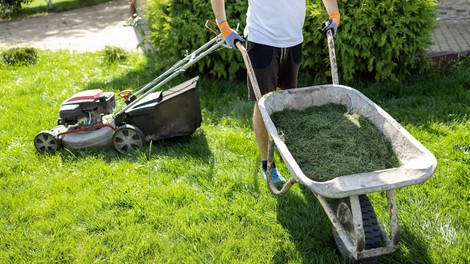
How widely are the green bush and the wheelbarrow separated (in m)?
2.09

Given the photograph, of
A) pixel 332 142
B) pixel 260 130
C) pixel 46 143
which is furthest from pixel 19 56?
pixel 332 142

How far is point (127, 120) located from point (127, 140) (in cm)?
18

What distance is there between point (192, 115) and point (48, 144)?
130cm

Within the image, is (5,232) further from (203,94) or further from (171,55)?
(171,55)

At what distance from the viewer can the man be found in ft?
10.4

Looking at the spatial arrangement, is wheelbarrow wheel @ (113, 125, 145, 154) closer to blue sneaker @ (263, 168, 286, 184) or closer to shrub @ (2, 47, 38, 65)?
blue sneaker @ (263, 168, 286, 184)

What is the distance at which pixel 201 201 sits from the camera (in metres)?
3.41

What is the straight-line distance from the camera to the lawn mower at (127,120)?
4.09 meters

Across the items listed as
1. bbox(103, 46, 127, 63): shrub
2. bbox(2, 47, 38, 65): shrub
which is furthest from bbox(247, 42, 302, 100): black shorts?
bbox(2, 47, 38, 65): shrub

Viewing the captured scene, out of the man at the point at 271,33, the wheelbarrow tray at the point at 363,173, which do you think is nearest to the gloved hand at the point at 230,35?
the man at the point at 271,33

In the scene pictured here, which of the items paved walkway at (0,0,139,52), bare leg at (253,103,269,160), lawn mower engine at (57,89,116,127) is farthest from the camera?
paved walkway at (0,0,139,52)

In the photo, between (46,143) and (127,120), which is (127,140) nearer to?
(127,120)

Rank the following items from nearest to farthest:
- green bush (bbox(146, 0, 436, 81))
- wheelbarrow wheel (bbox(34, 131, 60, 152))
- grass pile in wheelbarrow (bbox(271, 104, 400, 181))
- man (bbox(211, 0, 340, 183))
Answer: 1. grass pile in wheelbarrow (bbox(271, 104, 400, 181))
2. man (bbox(211, 0, 340, 183))
3. wheelbarrow wheel (bbox(34, 131, 60, 152))
4. green bush (bbox(146, 0, 436, 81))

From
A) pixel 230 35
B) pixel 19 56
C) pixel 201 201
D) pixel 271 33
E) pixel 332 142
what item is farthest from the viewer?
pixel 19 56
